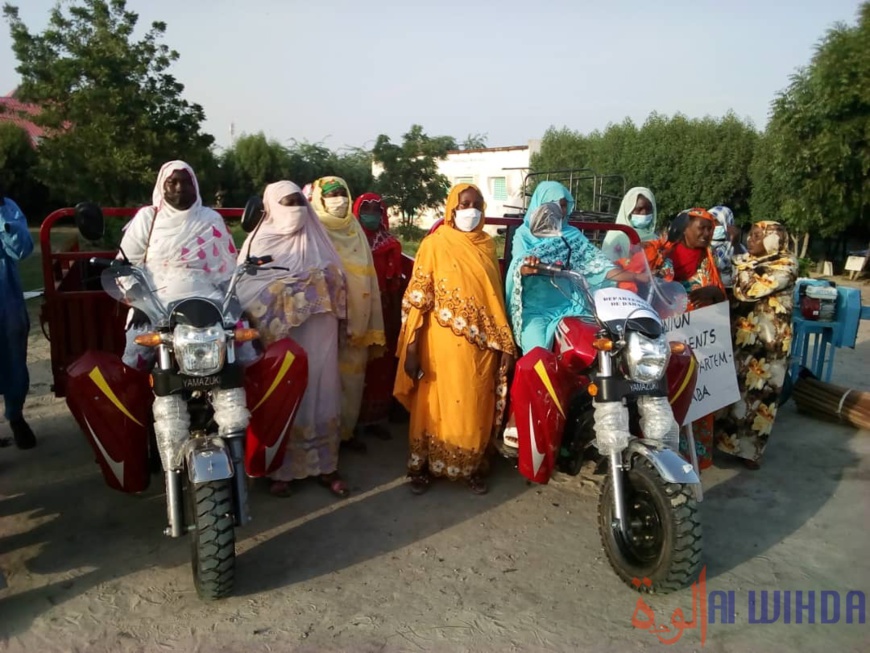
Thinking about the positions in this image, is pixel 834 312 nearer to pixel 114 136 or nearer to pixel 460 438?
pixel 460 438

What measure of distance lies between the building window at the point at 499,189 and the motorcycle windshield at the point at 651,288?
2784 cm

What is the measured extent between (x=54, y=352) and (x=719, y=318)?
4.02m

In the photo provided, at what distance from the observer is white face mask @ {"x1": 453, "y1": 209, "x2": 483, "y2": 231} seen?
404cm

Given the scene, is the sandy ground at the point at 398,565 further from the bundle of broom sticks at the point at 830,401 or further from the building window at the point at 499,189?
the building window at the point at 499,189

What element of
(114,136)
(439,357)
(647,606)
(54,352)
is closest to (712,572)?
(647,606)

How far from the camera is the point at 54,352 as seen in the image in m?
4.05

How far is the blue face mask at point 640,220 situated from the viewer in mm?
5644

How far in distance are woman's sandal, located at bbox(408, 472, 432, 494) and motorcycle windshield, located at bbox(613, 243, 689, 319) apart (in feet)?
5.55

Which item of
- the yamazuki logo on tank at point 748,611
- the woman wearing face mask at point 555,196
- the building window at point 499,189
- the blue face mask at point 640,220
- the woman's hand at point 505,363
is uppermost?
the building window at point 499,189

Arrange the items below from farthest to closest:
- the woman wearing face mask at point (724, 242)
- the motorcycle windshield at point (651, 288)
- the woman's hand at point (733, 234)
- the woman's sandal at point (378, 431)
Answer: the woman's hand at point (733, 234)
the woman wearing face mask at point (724, 242)
the woman's sandal at point (378, 431)
the motorcycle windshield at point (651, 288)

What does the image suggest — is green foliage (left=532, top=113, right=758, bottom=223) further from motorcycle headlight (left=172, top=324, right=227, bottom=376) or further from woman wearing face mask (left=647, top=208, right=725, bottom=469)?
motorcycle headlight (left=172, top=324, right=227, bottom=376)

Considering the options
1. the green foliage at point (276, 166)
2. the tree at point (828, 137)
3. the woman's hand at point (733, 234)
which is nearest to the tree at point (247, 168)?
the green foliage at point (276, 166)

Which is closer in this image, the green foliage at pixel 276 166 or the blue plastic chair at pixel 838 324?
the blue plastic chair at pixel 838 324

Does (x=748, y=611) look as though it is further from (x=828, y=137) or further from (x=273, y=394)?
(x=828, y=137)
